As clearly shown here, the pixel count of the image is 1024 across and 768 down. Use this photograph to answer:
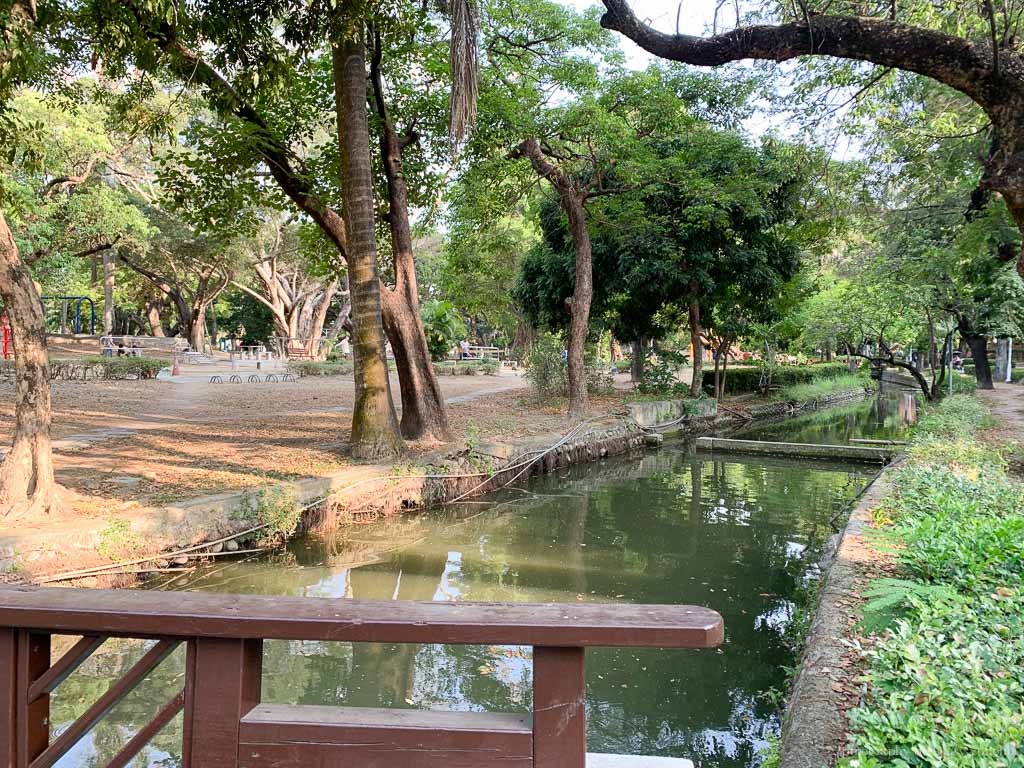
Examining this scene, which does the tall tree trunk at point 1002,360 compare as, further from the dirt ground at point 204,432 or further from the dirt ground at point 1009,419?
the dirt ground at point 204,432

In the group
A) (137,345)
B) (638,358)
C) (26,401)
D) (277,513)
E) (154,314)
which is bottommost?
(277,513)

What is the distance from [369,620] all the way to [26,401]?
5.97m

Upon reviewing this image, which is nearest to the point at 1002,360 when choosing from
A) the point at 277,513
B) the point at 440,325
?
the point at 440,325

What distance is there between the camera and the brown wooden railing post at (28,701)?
1522 mm

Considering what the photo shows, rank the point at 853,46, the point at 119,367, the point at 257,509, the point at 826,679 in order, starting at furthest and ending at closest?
1. the point at 119,367
2. the point at 257,509
3. the point at 853,46
4. the point at 826,679

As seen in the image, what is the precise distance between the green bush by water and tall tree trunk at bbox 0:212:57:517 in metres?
6.34

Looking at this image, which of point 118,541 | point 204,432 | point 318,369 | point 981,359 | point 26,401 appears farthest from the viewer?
point 318,369

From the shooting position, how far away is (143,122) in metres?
9.12

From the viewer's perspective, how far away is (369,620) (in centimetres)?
146

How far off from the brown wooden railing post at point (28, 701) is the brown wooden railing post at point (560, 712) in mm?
1098

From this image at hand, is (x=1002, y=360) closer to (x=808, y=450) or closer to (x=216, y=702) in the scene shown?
(x=808, y=450)

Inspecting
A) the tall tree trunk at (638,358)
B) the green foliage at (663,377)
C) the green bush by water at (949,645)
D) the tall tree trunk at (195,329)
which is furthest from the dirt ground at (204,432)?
the tall tree trunk at (195,329)

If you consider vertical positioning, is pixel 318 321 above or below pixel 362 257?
above

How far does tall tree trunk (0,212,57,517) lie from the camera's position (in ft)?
19.0
